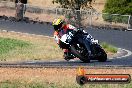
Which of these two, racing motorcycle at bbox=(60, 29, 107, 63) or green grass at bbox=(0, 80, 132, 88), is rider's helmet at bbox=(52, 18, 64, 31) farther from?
green grass at bbox=(0, 80, 132, 88)

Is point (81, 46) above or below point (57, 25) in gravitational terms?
below

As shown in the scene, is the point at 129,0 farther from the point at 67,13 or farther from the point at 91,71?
the point at 91,71

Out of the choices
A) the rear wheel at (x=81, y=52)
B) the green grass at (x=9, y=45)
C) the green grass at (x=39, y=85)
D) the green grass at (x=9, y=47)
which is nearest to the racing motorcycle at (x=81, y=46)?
the rear wheel at (x=81, y=52)

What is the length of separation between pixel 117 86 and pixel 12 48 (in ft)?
55.2

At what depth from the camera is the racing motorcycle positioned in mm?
22047

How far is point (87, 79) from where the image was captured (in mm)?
11094

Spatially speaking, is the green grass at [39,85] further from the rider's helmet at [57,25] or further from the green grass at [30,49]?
the green grass at [30,49]

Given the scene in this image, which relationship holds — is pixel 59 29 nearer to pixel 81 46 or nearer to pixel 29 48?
pixel 81 46

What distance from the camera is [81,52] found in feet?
73.3

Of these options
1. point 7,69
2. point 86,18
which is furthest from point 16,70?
point 86,18

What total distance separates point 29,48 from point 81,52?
9.02 m

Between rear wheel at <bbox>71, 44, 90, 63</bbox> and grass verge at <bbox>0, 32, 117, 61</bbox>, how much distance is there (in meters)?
3.23

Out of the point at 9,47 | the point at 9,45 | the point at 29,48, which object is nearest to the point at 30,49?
the point at 29,48

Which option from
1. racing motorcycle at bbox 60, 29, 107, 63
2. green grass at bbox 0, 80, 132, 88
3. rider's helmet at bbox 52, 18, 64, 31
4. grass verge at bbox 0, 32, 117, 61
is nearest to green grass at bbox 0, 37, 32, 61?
grass verge at bbox 0, 32, 117, 61
